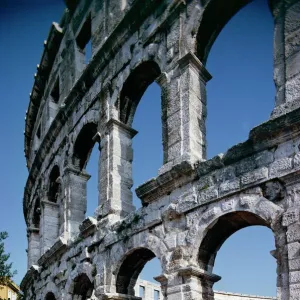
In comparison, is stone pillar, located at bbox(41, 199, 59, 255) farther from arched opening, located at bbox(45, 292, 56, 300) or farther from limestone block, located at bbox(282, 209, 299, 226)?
limestone block, located at bbox(282, 209, 299, 226)

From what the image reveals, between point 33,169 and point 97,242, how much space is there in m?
6.92

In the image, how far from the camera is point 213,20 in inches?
305

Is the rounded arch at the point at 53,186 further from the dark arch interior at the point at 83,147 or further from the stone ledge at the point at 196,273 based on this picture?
the stone ledge at the point at 196,273

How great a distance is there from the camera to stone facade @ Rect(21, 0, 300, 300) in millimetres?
5703

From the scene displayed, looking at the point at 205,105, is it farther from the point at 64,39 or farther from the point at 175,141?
the point at 64,39

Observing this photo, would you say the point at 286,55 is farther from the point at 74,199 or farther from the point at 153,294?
the point at 153,294

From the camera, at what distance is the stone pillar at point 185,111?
7.04 m

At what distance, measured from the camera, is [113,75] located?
951 centimetres

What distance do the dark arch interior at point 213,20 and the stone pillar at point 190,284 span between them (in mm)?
3388

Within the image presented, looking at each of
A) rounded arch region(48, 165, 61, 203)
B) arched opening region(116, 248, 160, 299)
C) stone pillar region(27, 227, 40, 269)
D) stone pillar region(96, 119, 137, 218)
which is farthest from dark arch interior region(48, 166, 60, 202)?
arched opening region(116, 248, 160, 299)

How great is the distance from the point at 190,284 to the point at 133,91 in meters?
4.23

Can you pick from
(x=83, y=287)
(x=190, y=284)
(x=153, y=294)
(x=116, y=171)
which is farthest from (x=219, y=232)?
(x=153, y=294)

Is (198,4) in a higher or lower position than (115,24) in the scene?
lower

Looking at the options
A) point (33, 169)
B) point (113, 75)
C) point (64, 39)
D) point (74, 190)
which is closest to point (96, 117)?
point (113, 75)
